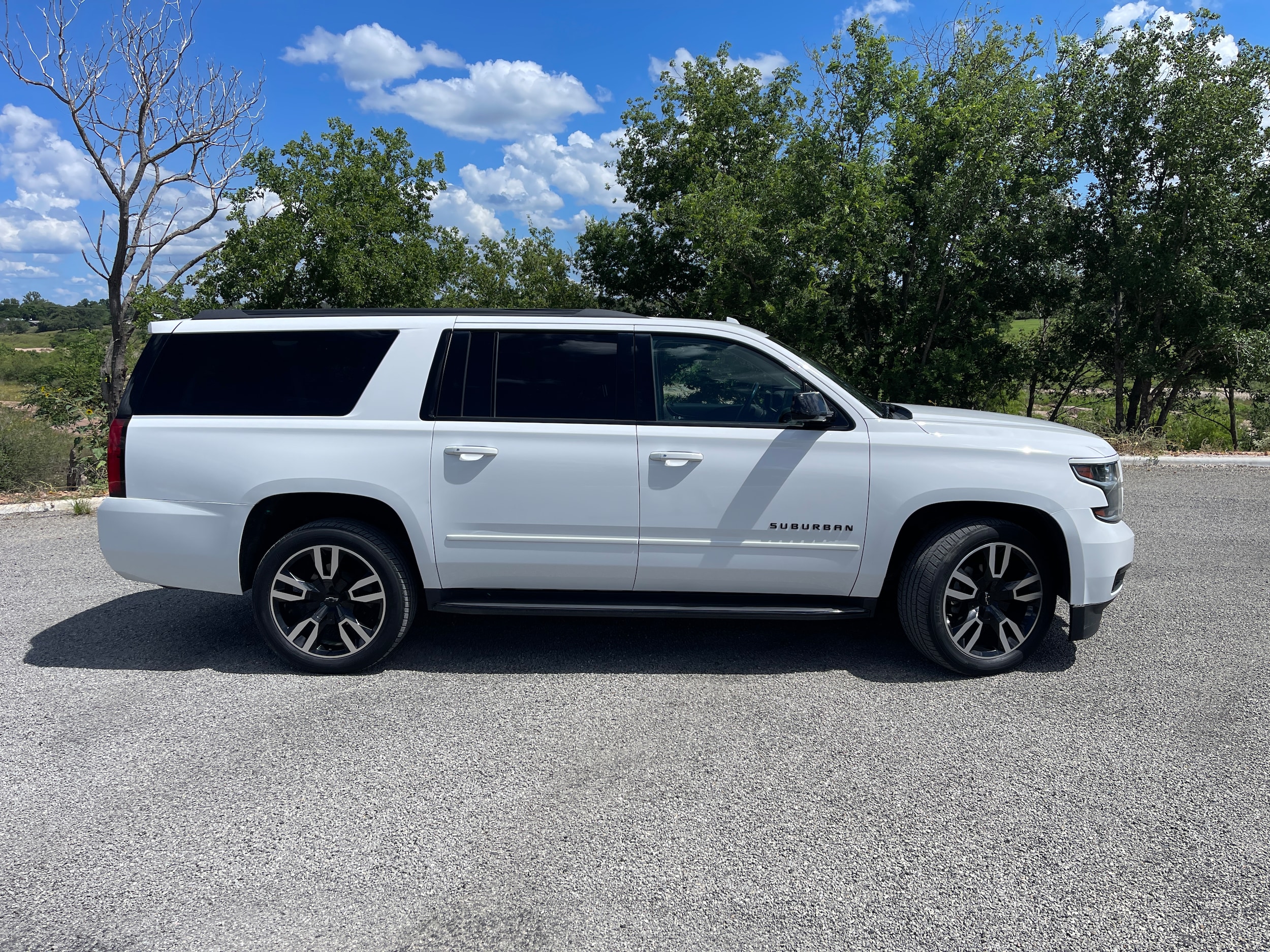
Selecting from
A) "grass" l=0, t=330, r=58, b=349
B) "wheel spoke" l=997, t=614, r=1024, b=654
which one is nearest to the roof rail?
"wheel spoke" l=997, t=614, r=1024, b=654

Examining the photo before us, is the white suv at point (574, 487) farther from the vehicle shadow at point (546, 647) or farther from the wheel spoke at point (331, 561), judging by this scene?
the vehicle shadow at point (546, 647)

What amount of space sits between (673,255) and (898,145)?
9439mm

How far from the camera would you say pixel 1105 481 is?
4586mm

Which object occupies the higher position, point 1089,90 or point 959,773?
point 1089,90

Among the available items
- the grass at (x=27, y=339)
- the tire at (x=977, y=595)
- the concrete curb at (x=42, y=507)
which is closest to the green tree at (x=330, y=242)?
the concrete curb at (x=42, y=507)

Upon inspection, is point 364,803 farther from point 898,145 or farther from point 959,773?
point 898,145

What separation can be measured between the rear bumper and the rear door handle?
2.20m

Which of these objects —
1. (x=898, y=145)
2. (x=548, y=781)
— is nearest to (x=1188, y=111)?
(x=898, y=145)

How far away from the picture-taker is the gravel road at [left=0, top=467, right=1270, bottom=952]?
2.69 meters

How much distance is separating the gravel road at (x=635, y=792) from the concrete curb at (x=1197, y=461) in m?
6.07

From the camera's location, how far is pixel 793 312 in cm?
1313

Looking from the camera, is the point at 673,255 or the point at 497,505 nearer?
the point at 497,505

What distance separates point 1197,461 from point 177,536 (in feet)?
37.9

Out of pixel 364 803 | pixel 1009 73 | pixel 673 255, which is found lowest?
pixel 364 803
